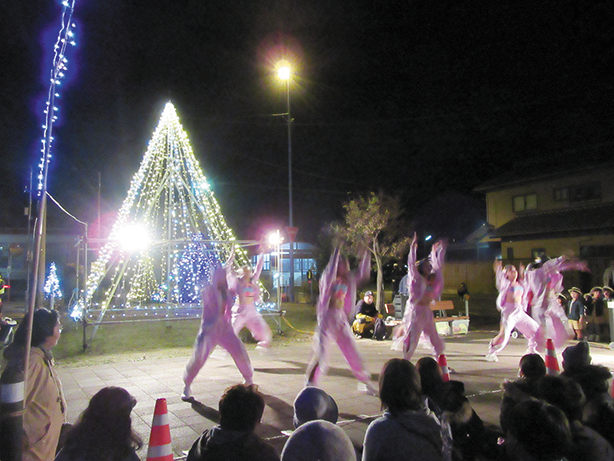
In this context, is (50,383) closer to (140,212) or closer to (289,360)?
(289,360)

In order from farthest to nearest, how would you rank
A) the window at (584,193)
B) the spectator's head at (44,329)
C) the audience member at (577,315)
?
the window at (584,193), the audience member at (577,315), the spectator's head at (44,329)

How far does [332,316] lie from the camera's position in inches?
251

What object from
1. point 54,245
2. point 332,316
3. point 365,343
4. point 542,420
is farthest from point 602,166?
point 54,245

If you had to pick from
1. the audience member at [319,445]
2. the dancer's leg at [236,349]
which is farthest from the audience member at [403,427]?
the dancer's leg at [236,349]

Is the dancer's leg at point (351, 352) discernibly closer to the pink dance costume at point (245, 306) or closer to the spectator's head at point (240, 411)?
the pink dance costume at point (245, 306)

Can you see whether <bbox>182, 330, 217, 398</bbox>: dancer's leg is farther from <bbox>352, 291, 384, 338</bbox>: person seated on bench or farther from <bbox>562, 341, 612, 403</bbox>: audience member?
<bbox>352, 291, 384, 338</bbox>: person seated on bench

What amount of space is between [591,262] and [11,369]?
75.1 ft

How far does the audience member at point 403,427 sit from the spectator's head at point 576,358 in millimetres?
1870

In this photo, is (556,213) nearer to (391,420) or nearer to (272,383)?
(272,383)

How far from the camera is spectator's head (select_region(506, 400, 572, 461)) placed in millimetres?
2475

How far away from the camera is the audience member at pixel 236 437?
2377mm

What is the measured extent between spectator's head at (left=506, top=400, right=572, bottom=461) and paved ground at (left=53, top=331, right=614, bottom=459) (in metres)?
2.31

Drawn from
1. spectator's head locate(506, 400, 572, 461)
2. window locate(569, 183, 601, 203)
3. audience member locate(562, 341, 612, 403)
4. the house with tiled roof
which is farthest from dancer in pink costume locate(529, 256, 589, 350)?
window locate(569, 183, 601, 203)

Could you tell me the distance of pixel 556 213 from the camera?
961 inches
